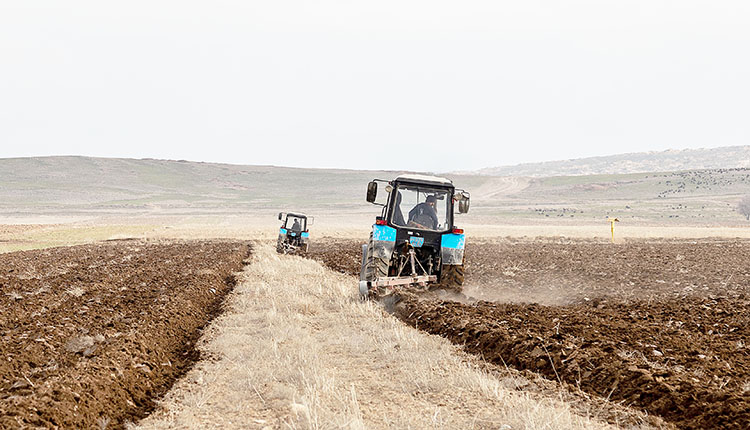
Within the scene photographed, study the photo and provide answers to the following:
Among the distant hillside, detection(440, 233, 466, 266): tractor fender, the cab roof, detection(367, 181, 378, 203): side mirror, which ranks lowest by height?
the distant hillside

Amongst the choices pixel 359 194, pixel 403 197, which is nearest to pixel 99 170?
pixel 359 194

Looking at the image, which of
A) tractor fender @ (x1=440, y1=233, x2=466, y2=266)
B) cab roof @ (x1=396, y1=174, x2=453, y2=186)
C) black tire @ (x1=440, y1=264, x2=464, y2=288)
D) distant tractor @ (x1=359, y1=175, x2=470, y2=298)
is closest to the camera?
distant tractor @ (x1=359, y1=175, x2=470, y2=298)

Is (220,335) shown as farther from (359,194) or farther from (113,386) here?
(359,194)

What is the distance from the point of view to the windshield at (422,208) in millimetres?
12727

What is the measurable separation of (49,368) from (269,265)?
42.8 ft

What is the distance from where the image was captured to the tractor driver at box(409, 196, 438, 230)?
501 inches

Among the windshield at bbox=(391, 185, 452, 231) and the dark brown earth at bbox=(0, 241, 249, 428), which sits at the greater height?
the windshield at bbox=(391, 185, 452, 231)

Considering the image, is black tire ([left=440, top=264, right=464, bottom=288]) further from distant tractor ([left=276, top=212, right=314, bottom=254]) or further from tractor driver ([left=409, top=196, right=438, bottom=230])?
distant tractor ([left=276, top=212, right=314, bottom=254])

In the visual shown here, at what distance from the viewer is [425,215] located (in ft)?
41.9

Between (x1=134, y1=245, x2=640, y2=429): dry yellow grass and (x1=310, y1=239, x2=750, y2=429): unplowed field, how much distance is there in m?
0.63

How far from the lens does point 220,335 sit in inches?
354

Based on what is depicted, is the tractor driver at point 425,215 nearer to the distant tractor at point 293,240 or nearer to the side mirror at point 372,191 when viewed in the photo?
the side mirror at point 372,191

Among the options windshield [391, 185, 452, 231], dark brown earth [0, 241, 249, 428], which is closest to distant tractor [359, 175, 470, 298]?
windshield [391, 185, 452, 231]

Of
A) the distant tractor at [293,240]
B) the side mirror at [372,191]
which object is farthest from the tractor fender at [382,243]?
the distant tractor at [293,240]
